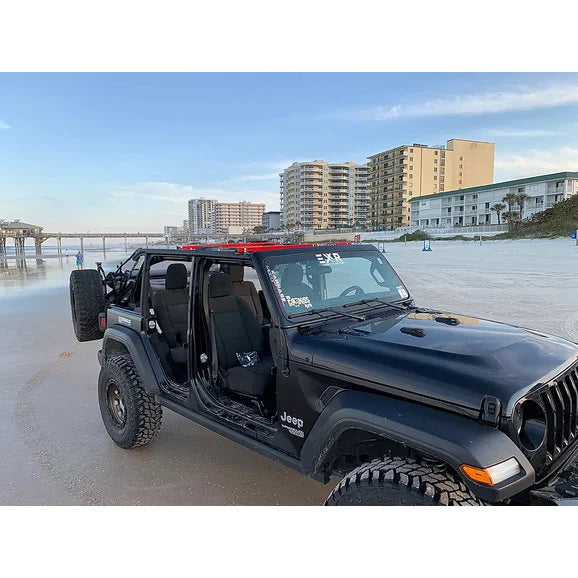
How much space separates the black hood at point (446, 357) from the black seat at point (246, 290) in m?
1.49

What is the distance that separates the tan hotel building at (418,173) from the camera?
89.9m

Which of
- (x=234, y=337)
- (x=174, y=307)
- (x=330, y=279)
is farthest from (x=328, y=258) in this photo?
(x=174, y=307)

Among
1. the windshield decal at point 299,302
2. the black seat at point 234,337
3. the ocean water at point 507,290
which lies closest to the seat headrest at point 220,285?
the black seat at point 234,337

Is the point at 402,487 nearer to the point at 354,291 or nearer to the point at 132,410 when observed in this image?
the point at 354,291

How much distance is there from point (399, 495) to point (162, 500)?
181 centimetres

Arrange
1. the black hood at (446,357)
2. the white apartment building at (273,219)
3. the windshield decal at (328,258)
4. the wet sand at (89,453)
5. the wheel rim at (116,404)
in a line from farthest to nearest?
the white apartment building at (273,219) → the wheel rim at (116,404) → the windshield decal at (328,258) → the wet sand at (89,453) → the black hood at (446,357)

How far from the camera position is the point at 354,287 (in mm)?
3449

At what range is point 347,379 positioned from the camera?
7.86ft

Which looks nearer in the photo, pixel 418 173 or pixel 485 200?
pixel 485 200

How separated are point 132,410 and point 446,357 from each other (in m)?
2.63

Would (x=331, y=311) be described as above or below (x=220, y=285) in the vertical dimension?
below

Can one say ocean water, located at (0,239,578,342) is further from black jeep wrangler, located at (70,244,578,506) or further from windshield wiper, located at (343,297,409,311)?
black jeep wrangler, located at (70,244,578,506)

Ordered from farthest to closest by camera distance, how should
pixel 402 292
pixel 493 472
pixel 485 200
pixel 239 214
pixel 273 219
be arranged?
1. pixel 239 214
2. pixel 273 219
3. pixel 485 200
4. pixel 402 292
5. pixel 493 472

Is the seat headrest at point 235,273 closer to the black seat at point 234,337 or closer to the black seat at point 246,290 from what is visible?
the black seat at point 246,290
